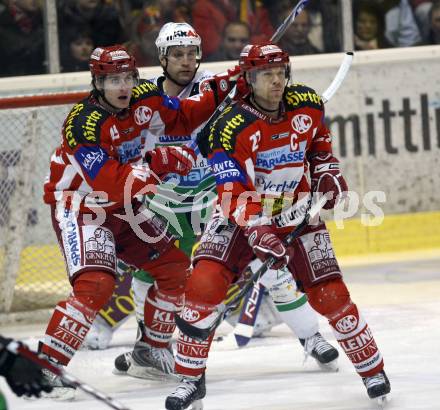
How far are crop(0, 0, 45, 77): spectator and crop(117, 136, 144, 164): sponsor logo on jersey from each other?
279 cm

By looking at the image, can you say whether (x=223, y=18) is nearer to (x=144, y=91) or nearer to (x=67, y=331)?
(x=144, y=91)

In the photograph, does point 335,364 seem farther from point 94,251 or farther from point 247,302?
point 94,251

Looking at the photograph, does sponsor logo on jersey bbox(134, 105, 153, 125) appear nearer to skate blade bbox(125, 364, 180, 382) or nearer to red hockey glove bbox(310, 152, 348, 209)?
red hockey glove bbox(310, 152, 348, 209)

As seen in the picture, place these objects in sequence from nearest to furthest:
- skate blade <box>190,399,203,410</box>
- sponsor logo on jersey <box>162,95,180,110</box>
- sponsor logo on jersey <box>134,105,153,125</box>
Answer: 1. skate blade <box>190,399,203,410</box>
2. sponsor logo on jersey <box>134,105,153,125</box>
3. sponsor logo on jersey <box>162,95,180,110</box>

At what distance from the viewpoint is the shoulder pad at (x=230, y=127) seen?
454 cm

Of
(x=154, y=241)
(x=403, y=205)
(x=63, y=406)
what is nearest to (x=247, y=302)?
(x=154, y=241)

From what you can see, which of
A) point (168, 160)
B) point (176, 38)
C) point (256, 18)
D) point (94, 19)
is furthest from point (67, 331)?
point (256, 18)

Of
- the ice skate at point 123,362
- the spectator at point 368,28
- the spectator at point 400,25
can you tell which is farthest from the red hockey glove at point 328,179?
the spectator at point 400,25

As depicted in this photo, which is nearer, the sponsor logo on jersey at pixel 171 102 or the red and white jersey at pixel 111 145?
the red and white jersey at pixel 111 145

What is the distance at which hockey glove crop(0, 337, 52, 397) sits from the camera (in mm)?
3441

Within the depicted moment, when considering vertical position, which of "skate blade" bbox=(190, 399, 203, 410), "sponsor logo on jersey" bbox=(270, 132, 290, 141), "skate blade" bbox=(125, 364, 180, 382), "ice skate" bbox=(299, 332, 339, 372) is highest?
"sponsor logo on jersey" bbox=(270, 132, 290, 141)

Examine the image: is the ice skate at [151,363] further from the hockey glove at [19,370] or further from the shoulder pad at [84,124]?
the hockey glove at [19,370]

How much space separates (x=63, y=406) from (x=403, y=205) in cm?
375

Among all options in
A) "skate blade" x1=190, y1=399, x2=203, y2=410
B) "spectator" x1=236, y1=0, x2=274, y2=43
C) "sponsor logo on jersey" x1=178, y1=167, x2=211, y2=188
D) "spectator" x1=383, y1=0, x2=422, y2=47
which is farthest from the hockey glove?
"spectator" x1=383, y1=0, x2=422, y2=47
